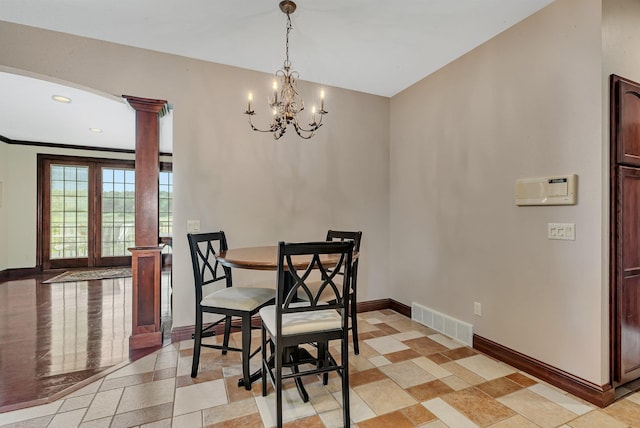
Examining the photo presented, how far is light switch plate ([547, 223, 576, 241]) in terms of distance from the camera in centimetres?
208

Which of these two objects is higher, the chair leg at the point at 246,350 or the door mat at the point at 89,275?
the chair leg at the point at 246,350

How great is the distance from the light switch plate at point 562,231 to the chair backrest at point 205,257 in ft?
7.95

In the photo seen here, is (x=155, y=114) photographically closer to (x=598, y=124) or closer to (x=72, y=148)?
(x=598, y=124)

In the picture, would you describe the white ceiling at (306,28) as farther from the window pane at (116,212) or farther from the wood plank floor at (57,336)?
the window pane at (116,212)

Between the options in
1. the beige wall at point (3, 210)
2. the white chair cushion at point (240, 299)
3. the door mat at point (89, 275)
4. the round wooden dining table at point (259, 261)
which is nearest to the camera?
the round wooden dining table at point (259, 261)

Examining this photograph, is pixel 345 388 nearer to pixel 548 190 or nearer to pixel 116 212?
pixel 548 190

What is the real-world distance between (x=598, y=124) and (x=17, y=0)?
393 centimetres

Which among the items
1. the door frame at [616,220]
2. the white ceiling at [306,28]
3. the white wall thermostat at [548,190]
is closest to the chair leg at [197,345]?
the white ceiling at [306,28]

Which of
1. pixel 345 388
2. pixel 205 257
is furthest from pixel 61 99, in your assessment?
pixel 345 388

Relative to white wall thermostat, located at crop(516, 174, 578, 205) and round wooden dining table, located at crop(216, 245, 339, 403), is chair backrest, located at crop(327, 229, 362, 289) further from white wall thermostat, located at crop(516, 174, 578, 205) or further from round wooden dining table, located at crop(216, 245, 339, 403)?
white wall thermostat, located at crop(516, 174, 578, 205)

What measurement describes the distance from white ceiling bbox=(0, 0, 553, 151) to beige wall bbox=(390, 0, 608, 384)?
33 centimetres

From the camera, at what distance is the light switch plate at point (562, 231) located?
6.84ft

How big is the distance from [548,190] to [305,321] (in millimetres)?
1894

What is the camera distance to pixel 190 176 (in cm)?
298
